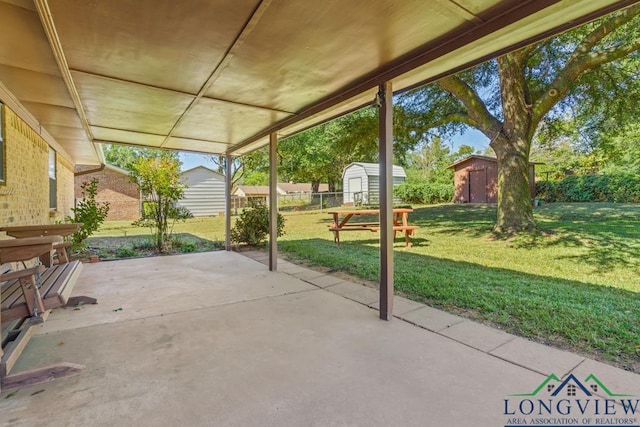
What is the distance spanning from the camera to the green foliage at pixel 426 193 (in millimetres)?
21516

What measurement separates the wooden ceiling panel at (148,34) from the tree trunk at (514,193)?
7109 millimetres

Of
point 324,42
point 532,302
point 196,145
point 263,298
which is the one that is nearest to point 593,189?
point 532,302

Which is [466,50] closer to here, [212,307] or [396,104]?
[212,307]

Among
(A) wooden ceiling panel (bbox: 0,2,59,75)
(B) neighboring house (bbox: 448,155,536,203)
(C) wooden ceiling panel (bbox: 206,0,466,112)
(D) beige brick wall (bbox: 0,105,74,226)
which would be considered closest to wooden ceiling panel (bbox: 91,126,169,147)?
(D) beige brick wall (bbox: 0,105,74,226)

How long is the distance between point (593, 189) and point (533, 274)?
15.3 m

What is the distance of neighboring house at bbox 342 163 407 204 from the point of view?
22.1 metres

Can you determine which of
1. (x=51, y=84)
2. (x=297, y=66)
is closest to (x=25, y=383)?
(x=51, y=84)

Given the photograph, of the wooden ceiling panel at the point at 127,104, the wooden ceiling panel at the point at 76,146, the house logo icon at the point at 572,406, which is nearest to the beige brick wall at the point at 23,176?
the wooden ceiling panel at the point at 76,146

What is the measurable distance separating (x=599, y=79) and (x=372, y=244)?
6561mm

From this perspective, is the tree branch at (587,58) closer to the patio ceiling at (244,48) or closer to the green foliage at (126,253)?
the patio ceiling at (244,48)

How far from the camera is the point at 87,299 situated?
3.72 m

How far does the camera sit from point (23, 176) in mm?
4516

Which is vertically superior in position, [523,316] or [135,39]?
[135,39]

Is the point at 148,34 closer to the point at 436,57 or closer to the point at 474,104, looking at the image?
the point at 436,57
